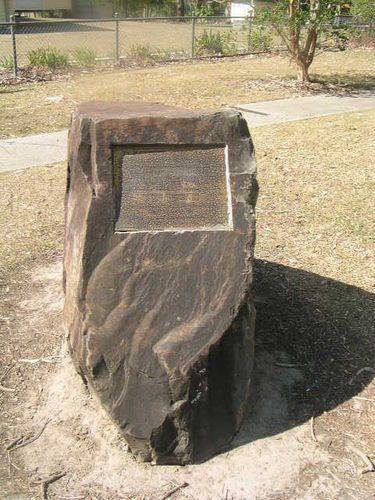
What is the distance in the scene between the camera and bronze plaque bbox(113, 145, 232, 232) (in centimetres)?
321

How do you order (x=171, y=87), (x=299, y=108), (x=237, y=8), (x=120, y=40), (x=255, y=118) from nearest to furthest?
1. (x=255, y=118)
2. (x=299, y=108)
3. (x=171, y=87)
4. (x=120, y=40)
5. (x=237, y=8)

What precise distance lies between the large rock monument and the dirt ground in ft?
0.71

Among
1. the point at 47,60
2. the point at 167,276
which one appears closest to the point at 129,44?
the point at 47,60

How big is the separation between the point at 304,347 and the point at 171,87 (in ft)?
29.5

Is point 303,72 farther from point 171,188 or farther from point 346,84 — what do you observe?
point 171,188

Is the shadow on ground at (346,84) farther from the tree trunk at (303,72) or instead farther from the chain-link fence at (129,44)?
the chain-link fence at (129,44)

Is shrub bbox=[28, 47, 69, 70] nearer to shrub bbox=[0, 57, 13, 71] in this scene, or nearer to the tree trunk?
shrub bbox=[0, 57, 13, 71]

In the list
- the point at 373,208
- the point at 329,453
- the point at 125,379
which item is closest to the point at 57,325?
the point at 125,379

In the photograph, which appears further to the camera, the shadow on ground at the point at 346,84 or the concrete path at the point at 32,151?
the shadow on ground at the point at 346,84

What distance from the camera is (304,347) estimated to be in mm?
4164

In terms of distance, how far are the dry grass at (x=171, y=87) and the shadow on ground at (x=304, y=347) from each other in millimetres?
5804

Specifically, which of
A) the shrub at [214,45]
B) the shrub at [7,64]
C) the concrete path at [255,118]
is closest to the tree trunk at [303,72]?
the concrete path at [255,118]

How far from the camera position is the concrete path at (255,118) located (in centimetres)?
802

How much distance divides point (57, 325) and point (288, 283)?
6.12 ft
